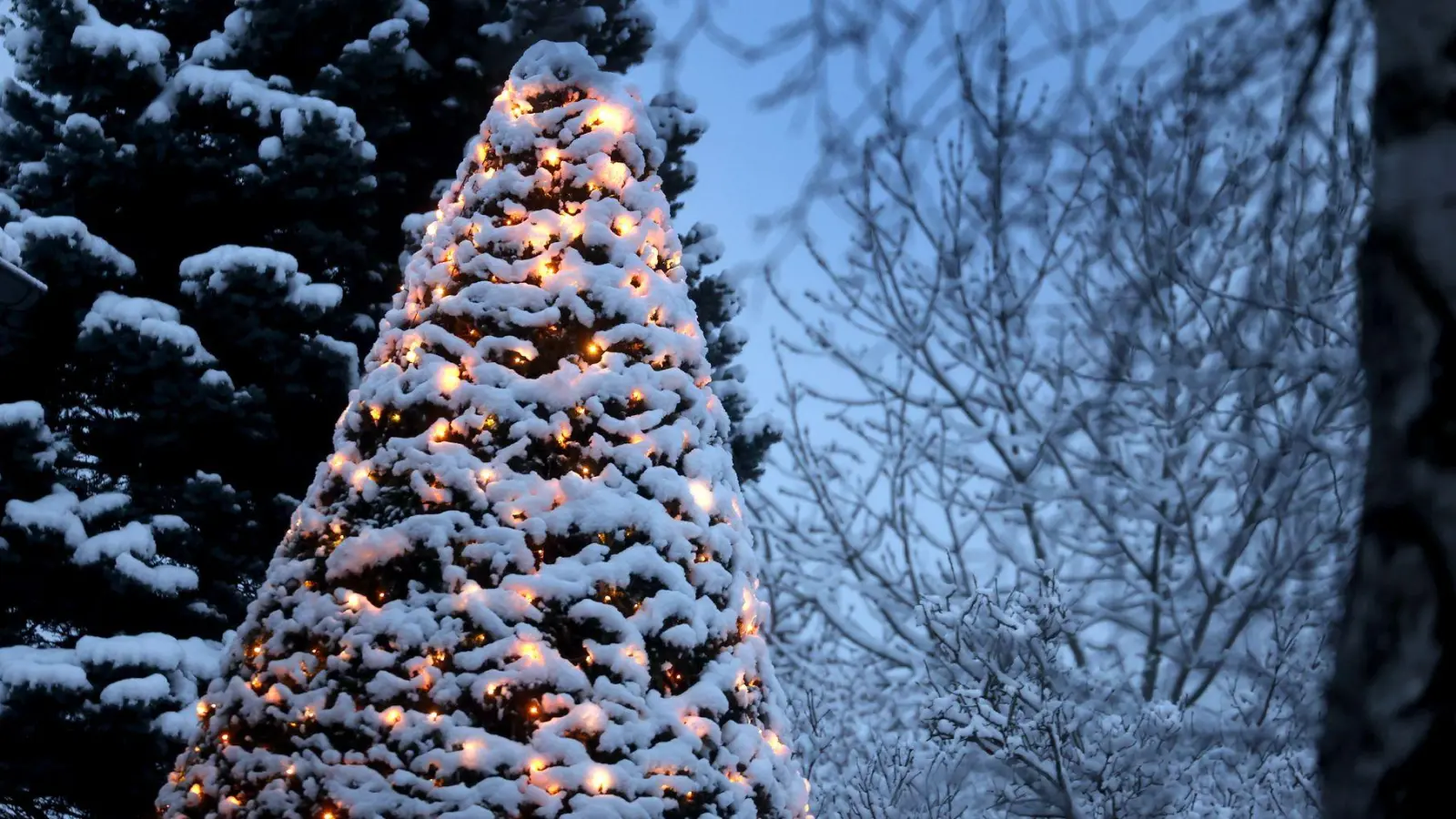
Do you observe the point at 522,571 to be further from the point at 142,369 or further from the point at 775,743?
the point at 142,369

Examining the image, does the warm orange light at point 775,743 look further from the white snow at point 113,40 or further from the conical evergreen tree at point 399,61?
the white snow at point 113,40

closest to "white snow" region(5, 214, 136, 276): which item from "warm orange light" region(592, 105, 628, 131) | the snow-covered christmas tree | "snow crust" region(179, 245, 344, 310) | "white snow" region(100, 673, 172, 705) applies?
"snow crust" region(179, 245, 344, 310)

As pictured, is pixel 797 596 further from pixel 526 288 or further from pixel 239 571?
pixel 526 288

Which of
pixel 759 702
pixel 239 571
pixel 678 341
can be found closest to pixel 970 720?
pixel 759 702

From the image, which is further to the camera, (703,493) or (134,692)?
(134,692)

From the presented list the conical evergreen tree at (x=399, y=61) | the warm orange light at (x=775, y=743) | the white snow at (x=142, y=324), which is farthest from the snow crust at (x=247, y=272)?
the warm orange light at (x=775, y=743)

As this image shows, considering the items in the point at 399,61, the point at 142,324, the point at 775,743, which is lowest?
the point at 775,743

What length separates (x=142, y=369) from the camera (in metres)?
5.86

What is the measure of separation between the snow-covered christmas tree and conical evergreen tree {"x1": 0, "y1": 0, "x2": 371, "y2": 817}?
2.72 metres

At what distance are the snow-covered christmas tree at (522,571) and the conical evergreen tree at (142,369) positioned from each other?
2720 mm

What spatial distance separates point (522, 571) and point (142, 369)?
155 inches

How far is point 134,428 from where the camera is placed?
6176 mm

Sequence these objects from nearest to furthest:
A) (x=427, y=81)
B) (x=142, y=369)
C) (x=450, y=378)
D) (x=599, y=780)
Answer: (x=599, y=780) < (x=450, y=378) < (x=142, y=369) < (x=427, y=81)

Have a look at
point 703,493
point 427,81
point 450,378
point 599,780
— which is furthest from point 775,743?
point 427,81
